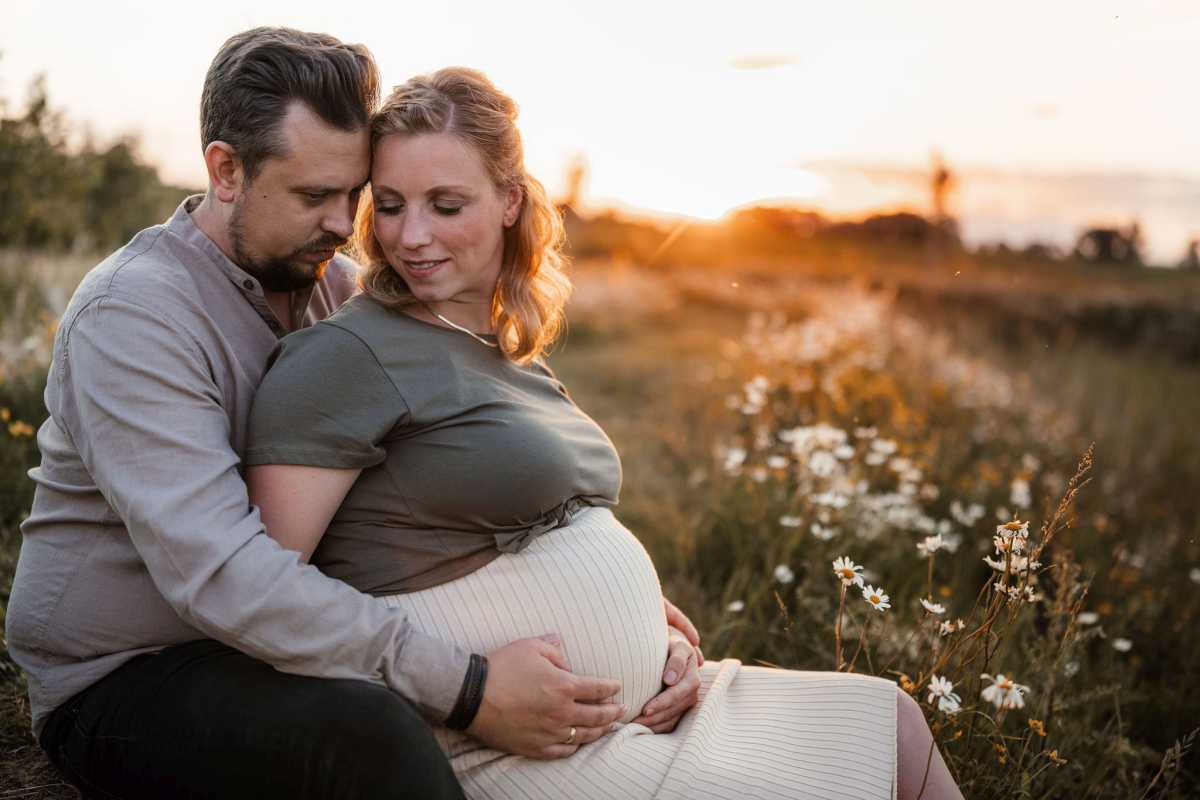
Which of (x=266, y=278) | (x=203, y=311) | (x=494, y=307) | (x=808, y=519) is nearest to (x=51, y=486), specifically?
(x=203, y=311)

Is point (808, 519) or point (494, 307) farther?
point (808, 519)

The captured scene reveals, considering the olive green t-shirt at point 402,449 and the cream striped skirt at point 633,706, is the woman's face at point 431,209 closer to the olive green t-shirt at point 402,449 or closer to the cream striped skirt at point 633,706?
the olive green t-shirt at point 402,449

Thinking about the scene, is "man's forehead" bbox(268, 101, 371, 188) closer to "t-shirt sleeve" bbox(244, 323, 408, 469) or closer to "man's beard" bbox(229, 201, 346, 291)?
"man's beard" bbox(229, 201, 346, 291)

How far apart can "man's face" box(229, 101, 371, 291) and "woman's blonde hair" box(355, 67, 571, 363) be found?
12 centimetres

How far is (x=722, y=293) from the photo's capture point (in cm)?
1917

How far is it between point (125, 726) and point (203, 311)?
906 mm

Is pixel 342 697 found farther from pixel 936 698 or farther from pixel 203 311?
pixel 936 698

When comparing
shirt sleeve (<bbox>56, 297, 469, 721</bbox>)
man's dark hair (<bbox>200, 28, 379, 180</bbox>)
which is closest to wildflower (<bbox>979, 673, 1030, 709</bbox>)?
shirt sleeve (<bbox>56, 297, 469, 721</bbox>)

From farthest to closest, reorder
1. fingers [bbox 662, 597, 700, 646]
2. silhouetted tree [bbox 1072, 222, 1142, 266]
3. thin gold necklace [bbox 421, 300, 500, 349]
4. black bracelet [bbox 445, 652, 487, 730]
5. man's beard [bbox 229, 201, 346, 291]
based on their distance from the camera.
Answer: silhouetted tree [bbox 1072, 222, 1142, 266], fingers [bbox 662, 597, 700, 646], thin gold necklace [bbox 421, 300, 500, 349], man's beard [bbox 229, 201, 346, 291], black bracelet [bbox 445, 652, 487, 730]

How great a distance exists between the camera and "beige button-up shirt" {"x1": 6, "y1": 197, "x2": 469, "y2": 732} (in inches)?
68.6

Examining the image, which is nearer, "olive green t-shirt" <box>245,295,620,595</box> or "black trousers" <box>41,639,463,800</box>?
"black trousers" <box>41,639,463,800</box>

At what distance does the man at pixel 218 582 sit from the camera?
5.64ft

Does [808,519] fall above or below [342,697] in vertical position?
below

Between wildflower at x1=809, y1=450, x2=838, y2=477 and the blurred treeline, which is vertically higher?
the blurred treeline
